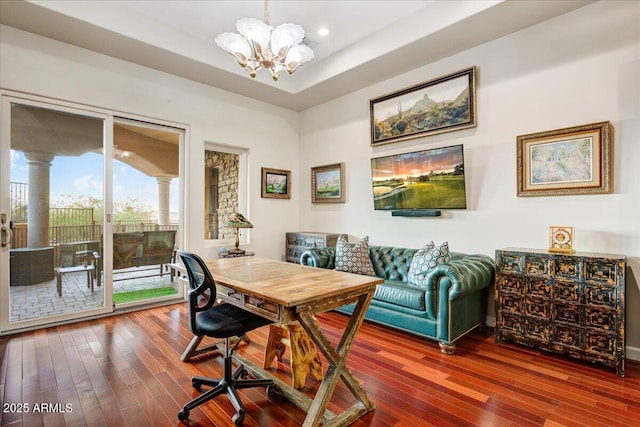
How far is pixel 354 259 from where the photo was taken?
3.84 m

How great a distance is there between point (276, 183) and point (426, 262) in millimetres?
3050

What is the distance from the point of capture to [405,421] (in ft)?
6.10

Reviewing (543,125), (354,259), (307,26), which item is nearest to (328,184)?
(354,259)

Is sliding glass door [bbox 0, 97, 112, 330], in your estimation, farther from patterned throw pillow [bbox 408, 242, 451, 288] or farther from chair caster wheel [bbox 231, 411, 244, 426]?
patterned throw pillow [bbox 408, 242, 451, 288]

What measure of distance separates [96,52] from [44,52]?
1.57 feet

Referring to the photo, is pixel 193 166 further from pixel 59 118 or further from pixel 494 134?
pixel 494 134

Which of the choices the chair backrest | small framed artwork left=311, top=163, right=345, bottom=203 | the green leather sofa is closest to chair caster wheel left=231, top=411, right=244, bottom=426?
the chair backrest

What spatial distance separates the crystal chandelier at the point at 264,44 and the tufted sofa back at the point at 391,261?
2433mm

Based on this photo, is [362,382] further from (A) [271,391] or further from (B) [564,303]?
(B) [564,303]

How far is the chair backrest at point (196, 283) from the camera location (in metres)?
1.83

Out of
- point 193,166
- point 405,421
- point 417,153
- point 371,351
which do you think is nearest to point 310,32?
point 417,153

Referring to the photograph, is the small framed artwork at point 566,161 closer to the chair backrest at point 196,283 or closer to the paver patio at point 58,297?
the chair backrest at point 196,283

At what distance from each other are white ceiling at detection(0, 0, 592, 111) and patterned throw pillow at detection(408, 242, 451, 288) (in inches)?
87.7

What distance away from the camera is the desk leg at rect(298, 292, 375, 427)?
1.69 metres
